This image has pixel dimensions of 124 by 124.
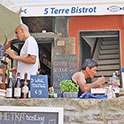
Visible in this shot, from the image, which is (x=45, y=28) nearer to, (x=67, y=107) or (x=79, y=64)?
(x=79, y=64)

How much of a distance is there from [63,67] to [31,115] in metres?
5.05

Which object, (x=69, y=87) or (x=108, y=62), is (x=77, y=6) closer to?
(x=69, y=87)

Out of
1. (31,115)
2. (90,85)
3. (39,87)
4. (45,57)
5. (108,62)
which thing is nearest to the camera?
(31,115)

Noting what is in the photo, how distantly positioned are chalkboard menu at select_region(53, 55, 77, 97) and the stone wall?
190 inches

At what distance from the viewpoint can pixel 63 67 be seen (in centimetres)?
809

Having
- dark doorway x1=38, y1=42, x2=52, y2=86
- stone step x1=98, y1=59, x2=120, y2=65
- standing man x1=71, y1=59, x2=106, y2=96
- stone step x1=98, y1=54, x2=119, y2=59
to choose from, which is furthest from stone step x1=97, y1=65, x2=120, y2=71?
standing man x1=71, y1=59, x2=106, y2=96

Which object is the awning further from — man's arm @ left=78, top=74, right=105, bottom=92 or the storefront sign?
man's arm @ left=78, top=74, right=105, bottom=92

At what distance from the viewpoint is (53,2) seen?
225 inches

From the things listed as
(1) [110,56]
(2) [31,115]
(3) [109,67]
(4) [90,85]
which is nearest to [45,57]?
(3) [109,67]

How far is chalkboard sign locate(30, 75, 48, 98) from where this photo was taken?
3.26 m

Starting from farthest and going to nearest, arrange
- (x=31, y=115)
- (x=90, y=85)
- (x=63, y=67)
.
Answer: (x=63, y=67)
(x=90, y=85)
(x=31, y=115)

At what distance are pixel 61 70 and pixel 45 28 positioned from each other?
4.31 ft

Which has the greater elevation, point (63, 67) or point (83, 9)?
point (83, 9)

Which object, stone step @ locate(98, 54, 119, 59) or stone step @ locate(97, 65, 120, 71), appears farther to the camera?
stone step @ locate(98, 54, 119, 59)
